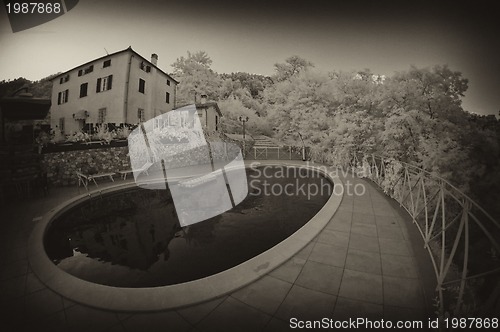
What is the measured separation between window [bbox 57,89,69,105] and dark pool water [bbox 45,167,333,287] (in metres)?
20.1

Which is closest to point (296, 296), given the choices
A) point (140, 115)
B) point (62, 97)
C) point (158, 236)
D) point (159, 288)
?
point (159, 288)

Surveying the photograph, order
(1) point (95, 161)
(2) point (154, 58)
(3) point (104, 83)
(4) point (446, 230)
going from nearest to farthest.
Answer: (4) point (446, 230) < (1) point (95, 161) < (3) point (104, 83) < (2) point (154, 58)

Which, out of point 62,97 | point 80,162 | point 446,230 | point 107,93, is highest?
point 62,97

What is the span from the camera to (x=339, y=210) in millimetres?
6590

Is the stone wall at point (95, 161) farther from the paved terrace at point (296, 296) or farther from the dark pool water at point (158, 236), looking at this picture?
the paved terrace at point (296, 296)

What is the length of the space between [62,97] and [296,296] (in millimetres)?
30005

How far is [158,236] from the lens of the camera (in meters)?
6.20

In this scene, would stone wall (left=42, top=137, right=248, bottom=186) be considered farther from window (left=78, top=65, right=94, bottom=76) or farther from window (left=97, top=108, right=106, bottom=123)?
window (left=78, top=65, right=94, bottom=76)

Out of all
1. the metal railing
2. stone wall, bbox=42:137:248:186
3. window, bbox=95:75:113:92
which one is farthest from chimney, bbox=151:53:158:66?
the metal railing

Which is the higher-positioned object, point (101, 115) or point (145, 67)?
point (145, 67)

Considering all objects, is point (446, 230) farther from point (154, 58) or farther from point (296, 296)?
point (154, 58)

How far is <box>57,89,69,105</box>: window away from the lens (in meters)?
22.4

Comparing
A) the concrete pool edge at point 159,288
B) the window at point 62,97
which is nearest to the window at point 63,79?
the window at point 62,97

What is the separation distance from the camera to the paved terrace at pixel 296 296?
8.91 feet
